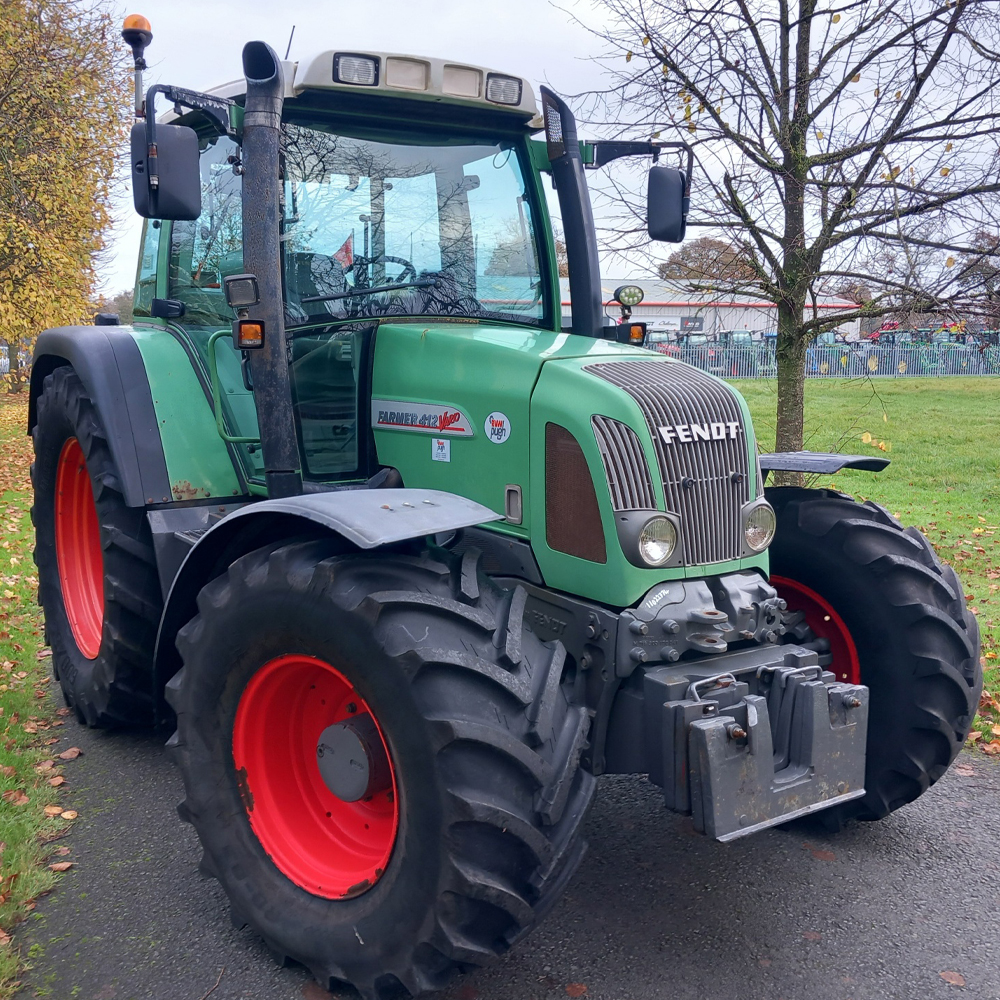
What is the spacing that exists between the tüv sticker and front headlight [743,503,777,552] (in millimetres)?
863

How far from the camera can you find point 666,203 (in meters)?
3.91

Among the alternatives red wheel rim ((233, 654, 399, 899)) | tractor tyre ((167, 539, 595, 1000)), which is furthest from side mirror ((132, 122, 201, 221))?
red wheel rim ((233, 654, 399, 899))

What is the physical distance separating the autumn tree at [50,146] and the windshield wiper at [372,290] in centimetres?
1268

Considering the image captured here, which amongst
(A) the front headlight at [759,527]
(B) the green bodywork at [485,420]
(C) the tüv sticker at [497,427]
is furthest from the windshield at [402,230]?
(A) the front headlight at [759,527]

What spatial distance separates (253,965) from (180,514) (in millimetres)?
1803

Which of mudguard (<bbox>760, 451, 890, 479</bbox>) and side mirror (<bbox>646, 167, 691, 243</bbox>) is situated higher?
side mirror (<bbox>646, 167, 691, 243</bbox>)

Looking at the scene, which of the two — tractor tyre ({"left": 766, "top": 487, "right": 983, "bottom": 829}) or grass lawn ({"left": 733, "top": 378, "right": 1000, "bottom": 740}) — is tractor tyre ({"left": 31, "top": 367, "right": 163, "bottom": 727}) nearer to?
tractor tyre ({"left": 766, "top": 487, "right": 983, "bottom": 829})

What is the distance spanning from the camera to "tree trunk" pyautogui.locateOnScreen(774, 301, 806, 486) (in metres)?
7.27

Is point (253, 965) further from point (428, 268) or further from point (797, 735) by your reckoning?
point (428, 268)

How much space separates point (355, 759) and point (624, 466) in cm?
118

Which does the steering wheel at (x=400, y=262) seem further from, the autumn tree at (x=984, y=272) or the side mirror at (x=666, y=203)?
the autumn tree at (x=984, y=272)

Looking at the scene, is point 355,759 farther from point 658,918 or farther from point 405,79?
point 405,79

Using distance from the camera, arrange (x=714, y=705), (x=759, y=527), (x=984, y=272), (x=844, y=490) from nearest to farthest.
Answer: (x=714, y=705) < (x=759, y=527) < (x=984, y=272) < (x=844, y=490)

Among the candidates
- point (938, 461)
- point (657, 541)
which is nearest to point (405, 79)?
point (657, 541)
